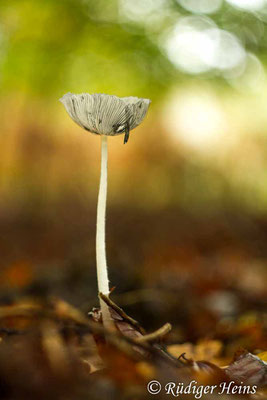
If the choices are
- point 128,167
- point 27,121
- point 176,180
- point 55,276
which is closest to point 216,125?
point 176,180

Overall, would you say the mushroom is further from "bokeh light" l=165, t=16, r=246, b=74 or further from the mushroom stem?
"bokeh light" l=165, t=16, r=246, b=74

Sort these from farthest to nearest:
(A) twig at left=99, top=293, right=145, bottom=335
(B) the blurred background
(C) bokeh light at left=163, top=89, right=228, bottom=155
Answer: (C) bokeh light at left=163, top=89, right=228, bottom=155 < (B) the blurred background < (A) twig at left=99, top=293, right=145, bottom=335

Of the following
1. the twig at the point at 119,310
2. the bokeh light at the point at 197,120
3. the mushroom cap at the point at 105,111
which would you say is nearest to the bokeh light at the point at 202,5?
the bokeh light at the point at 197,120

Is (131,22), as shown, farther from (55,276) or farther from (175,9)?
(55,276)

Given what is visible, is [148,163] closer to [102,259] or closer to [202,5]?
[202,5]

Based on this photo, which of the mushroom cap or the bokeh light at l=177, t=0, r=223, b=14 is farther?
the bokeh light at l=177, t=0, r=223, b=14

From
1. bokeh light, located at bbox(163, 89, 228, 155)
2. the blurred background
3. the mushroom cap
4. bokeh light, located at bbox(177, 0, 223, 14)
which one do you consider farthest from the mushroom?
bokeh light, located at bbox(163, 89, 228, 155)
